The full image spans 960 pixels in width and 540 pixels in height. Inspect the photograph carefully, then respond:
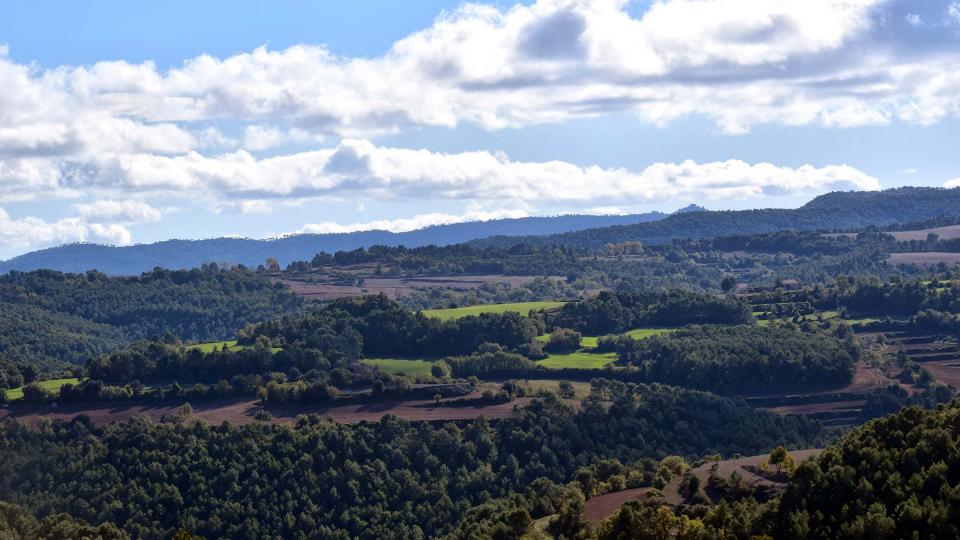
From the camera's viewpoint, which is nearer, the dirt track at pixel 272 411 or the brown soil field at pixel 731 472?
the brown soil field at pixel 731 472

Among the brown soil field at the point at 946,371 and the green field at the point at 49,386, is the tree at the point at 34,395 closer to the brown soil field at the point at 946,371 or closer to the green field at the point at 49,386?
the green field at the point at 49,386

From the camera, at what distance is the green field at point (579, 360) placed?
171750mm

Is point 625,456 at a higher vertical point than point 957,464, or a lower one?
lower

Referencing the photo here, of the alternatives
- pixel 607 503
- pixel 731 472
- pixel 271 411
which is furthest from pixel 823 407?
pixel 731 472

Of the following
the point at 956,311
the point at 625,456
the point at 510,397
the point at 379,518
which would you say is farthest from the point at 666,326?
the point at 379,518

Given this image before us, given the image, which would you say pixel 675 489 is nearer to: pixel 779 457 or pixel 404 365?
pixel 779 457

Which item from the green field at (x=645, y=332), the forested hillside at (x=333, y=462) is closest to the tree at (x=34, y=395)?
the forested hillside at (x=333, y=462)

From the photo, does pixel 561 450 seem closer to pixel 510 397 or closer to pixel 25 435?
pixel 510 397

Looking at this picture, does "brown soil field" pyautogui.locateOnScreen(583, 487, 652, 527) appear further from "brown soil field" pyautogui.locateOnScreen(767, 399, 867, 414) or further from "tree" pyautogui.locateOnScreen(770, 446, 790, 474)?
"brown soil field" pyautogui.locateOnScreen(767, 399, 867, 414)

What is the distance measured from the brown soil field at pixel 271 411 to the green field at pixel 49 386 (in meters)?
5.28

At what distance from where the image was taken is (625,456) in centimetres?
12850

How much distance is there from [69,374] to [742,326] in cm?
8898

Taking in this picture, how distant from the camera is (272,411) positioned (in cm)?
14550

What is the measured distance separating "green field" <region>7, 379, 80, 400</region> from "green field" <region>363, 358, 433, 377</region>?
124ft
